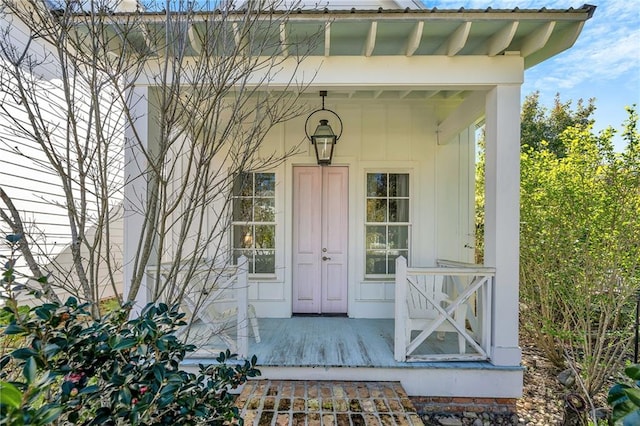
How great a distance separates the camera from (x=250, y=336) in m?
3.96

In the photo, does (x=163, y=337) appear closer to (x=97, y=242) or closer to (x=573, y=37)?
(x=97, y=242)

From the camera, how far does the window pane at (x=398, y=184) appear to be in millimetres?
5098

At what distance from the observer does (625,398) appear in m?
0.86

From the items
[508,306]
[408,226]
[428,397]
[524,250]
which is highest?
[408,226]

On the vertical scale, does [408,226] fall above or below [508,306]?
above

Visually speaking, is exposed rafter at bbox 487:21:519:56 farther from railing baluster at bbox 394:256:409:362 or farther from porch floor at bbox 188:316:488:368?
porch floor at bbox 188:316:488:368

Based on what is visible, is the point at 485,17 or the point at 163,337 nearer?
the point at 163,337

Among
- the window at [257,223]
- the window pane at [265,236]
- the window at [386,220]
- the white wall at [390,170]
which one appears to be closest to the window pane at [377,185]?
the window at [386,220]

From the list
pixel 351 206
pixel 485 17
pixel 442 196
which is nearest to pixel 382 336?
pixel 351 206

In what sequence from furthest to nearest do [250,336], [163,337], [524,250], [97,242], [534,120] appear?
[534,120]
[524,250]
[250,336]
[97,242]
[163,337]

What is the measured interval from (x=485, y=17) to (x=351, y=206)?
9.41 ft

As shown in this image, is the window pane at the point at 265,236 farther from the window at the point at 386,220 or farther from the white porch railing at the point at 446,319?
the white porch railing at the point at 446,319

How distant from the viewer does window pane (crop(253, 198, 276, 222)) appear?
16.7 ft

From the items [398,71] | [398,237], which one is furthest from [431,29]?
[398,237]
